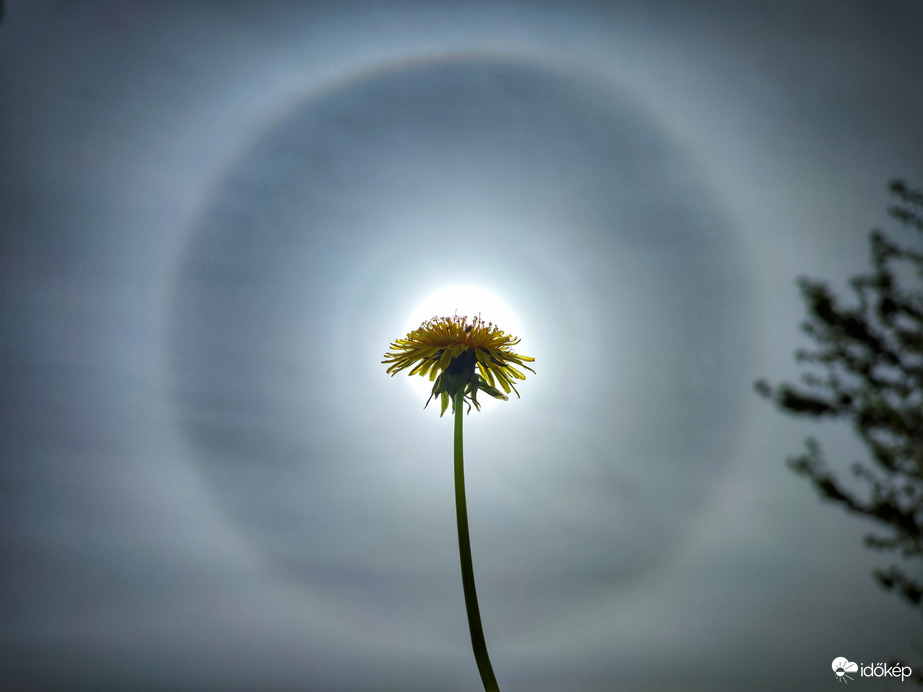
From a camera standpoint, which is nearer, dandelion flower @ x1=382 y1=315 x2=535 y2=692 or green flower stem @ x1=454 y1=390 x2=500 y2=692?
green flower stem @ x1=454 y1=390 x2=500 y2=692

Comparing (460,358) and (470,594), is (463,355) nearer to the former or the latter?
(460,358)

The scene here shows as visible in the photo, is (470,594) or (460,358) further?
(460,358)

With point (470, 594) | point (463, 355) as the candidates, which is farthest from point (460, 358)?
point (470, 594)

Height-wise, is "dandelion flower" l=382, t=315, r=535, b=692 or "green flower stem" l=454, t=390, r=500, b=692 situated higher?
"dandelion flower" l=382, t=315, r=535, b=692

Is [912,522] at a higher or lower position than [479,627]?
higher

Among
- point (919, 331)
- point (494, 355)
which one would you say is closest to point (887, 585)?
point (919, 331)

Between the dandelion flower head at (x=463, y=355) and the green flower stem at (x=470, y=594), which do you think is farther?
the dandelion flower head at (x=463, y=355)

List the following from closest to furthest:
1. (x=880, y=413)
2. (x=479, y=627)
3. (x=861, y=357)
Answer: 1. (x=479, y=627)
2. (x=880, y=413)
3. (x=861, y=357)

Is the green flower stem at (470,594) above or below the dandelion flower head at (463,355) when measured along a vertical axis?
below

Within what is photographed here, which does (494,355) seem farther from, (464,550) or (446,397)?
(464,550)

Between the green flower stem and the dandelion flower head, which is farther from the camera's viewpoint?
the dandelion flower head

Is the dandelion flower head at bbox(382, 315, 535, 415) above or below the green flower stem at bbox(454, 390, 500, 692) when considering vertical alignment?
above
